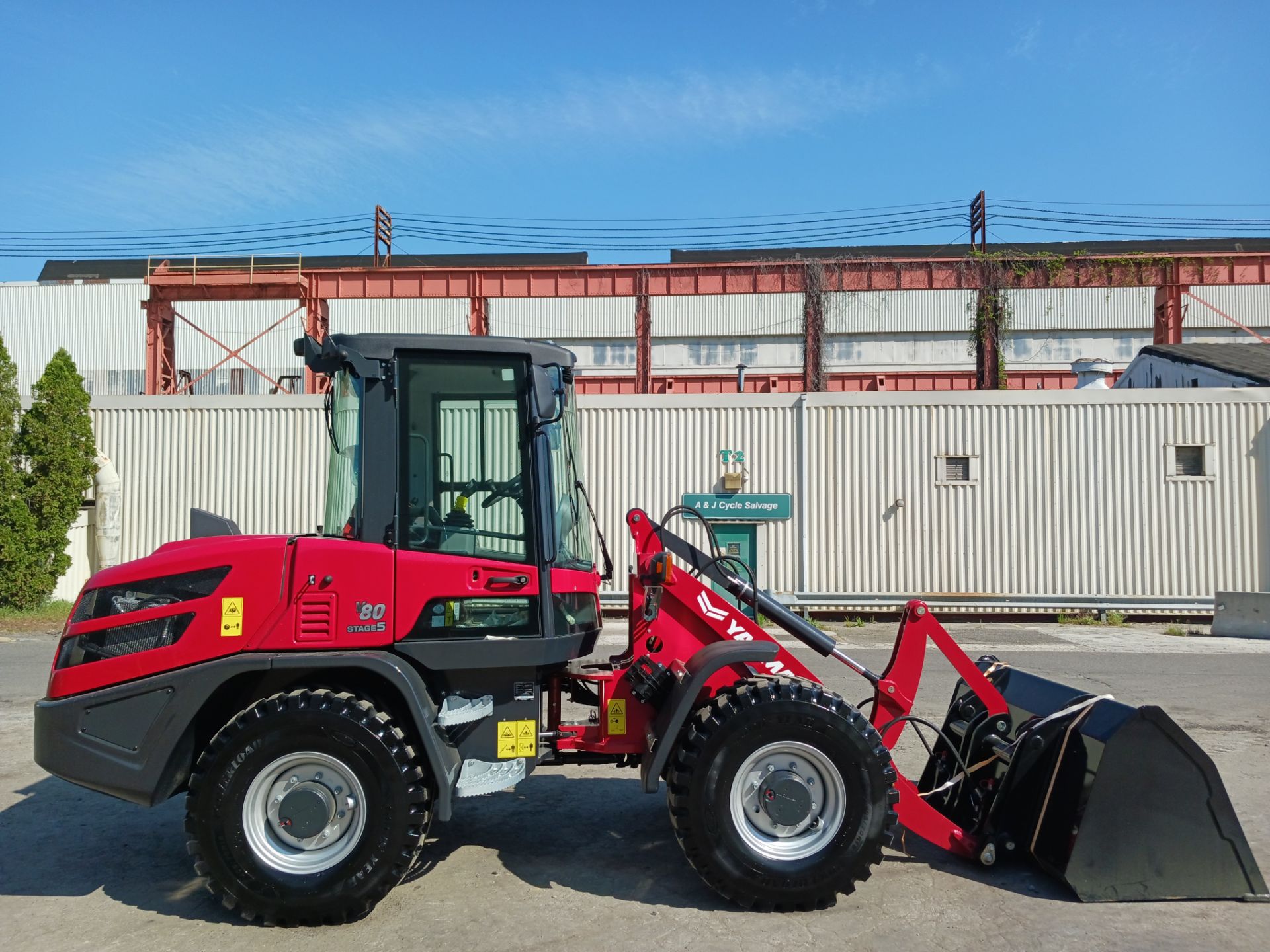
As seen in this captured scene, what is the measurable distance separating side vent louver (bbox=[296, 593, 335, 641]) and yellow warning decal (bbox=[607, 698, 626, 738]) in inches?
54.3

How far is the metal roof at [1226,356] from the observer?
1856 cm

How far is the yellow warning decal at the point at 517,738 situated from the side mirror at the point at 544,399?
1391 millimetres

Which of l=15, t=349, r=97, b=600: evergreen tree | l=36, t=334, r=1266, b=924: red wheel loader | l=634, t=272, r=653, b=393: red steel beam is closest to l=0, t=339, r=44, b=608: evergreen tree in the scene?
l=15, t=349, r=97, b=600: evergreen tree

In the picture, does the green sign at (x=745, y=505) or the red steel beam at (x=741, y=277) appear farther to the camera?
the red steel beam at (x=741, y=277)

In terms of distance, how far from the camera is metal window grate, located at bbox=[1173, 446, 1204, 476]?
54.3 feet

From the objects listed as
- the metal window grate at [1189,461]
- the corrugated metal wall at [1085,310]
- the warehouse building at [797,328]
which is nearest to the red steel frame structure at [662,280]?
the metal window grate at [1189,461]

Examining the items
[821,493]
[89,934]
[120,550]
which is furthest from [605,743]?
[120,550]

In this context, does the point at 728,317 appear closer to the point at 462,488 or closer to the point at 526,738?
the point at 462,488

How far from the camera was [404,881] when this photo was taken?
4.55 m

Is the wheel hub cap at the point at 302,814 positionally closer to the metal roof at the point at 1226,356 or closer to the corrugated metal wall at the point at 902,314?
the metal roof at the point at 1226,356

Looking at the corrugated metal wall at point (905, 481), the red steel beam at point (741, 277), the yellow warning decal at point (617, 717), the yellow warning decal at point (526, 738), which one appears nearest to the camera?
the yellow warning decal at point (526, 738)

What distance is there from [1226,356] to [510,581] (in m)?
21.8

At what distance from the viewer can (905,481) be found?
16.9 metres

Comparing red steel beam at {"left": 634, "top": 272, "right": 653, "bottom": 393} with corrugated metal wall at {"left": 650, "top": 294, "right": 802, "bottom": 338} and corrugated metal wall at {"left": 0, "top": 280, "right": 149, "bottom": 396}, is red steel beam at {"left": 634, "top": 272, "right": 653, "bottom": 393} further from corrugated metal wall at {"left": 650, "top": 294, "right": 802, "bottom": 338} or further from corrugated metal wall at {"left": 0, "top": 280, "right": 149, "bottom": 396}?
corrugated metal wall at {"left": 0, "top": 280, "right": 149, "bottom": 396}
